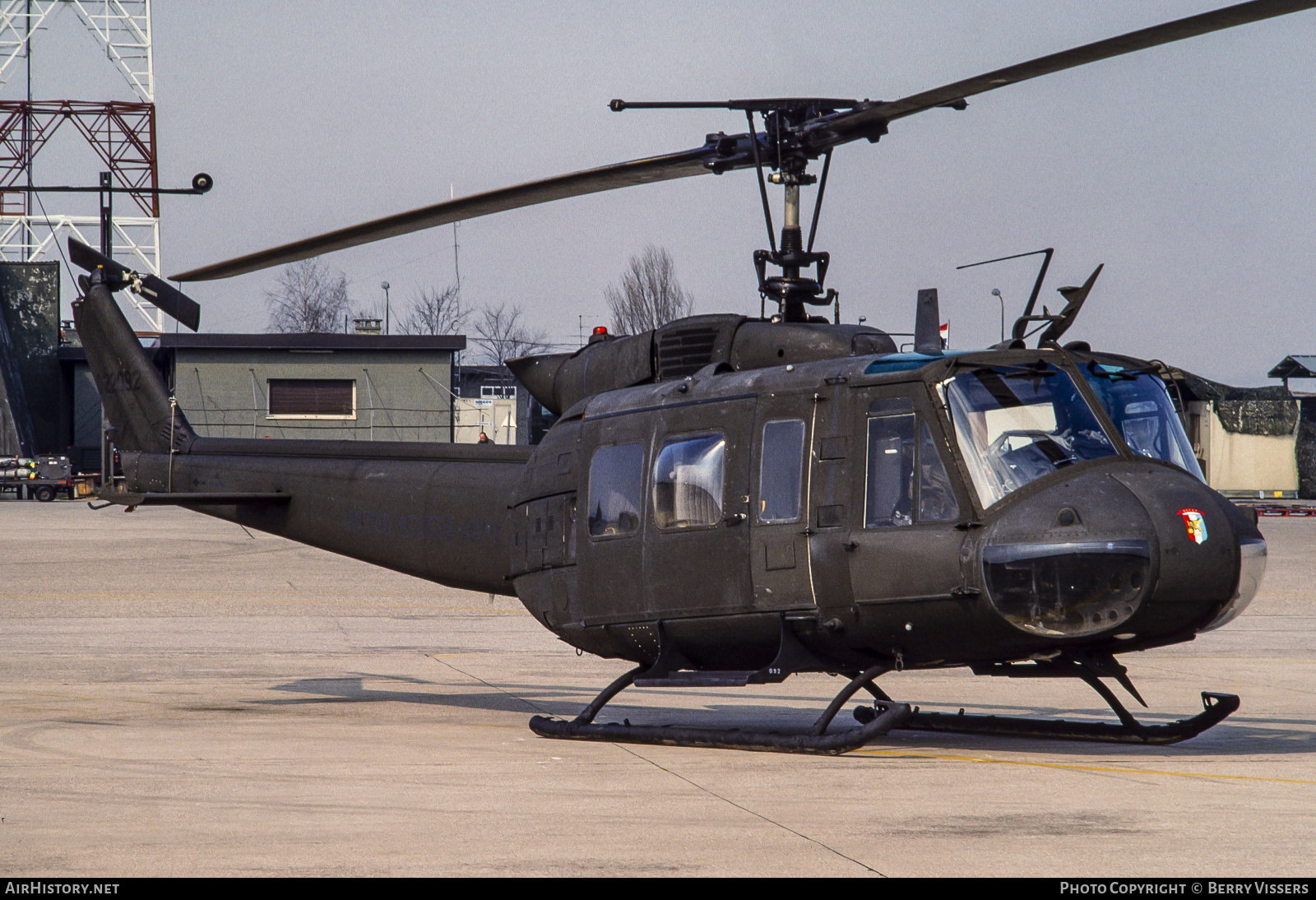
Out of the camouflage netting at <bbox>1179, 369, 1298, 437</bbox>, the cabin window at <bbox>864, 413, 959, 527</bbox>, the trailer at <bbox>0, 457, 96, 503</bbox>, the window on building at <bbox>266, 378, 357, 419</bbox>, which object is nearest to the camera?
the cabin window at <bbox>864, 413, 959, 527</bbox>

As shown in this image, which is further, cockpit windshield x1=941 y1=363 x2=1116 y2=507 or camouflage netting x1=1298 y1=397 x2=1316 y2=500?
camouflage netting x1=1298 y1=397 x2=1316 y2=500

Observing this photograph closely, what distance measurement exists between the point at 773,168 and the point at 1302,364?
163ft

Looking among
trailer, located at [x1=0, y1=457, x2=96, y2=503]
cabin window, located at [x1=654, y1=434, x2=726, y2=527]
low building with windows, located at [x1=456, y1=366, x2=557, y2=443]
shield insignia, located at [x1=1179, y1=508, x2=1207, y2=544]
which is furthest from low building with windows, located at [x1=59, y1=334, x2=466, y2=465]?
shield insignia, located at [x1=1179, y1=508, x2=1207, y2=544]

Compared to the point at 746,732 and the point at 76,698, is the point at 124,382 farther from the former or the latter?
the point at 746,732

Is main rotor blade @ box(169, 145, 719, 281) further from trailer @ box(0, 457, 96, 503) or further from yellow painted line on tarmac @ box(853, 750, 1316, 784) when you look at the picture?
trailer @ box(0, 457, 96, 503)

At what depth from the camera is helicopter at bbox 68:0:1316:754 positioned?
746 centimetres

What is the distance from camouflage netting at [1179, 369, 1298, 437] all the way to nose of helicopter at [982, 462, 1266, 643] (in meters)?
41.3

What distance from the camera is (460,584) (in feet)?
37.5

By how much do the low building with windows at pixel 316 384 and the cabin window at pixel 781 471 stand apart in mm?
39708

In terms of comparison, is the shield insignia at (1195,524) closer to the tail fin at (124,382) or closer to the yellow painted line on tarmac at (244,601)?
the tail fin at (124,382)

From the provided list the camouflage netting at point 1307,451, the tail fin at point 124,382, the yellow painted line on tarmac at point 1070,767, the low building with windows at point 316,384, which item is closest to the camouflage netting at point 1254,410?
the camouflage netting at point 1307,451

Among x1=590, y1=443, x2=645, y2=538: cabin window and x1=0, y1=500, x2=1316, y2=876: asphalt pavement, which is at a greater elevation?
x1=590, y1=443, x2=645, y2=538: cabin window
